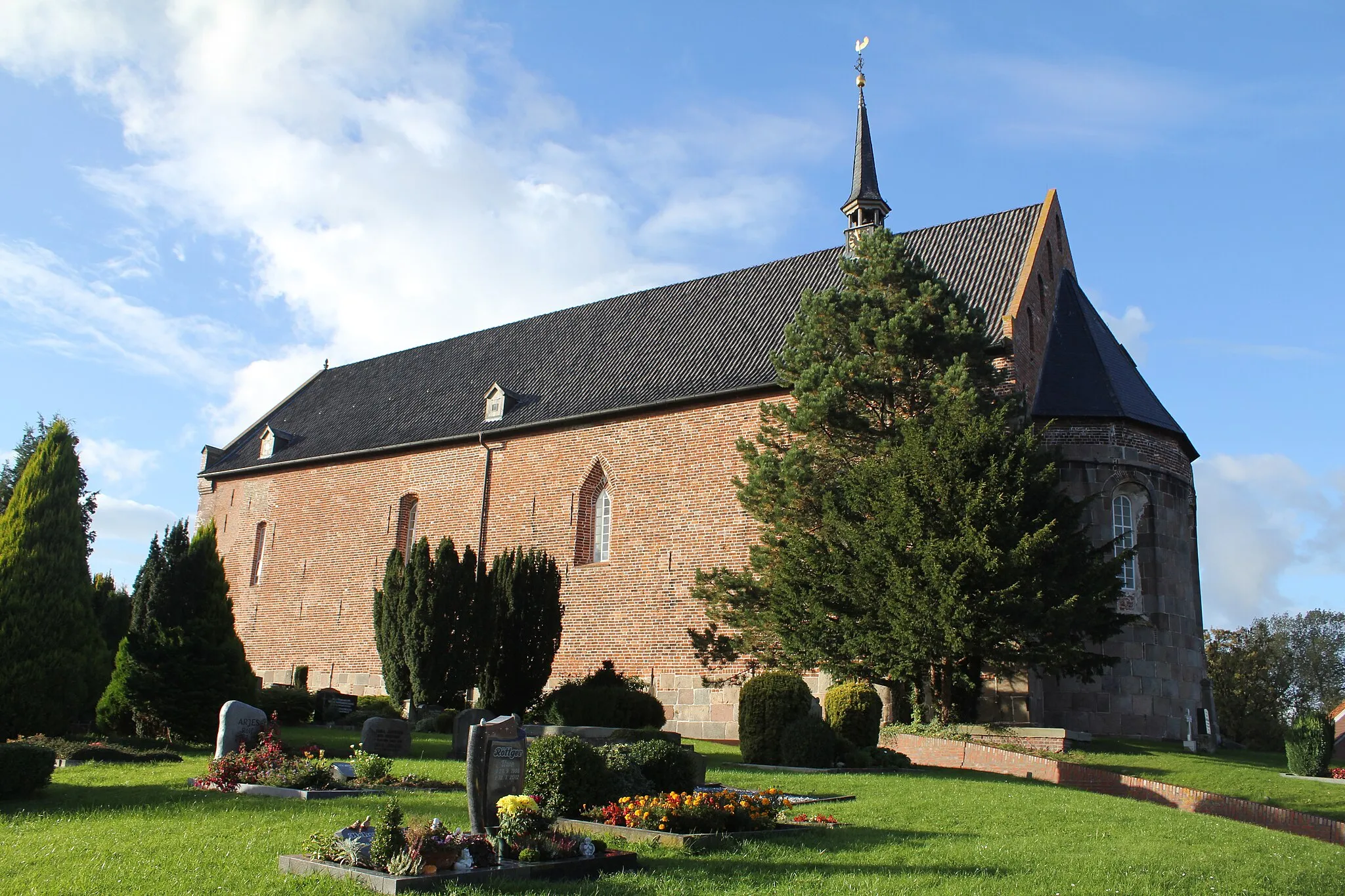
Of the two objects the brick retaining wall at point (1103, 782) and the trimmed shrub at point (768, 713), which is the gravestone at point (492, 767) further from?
the brick retaining wall at point (1103, 782)

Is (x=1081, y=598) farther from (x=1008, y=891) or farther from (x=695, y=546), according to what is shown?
(x=1008, y=891)

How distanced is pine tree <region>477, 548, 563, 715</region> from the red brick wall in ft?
13.9

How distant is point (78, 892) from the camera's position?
6352mm

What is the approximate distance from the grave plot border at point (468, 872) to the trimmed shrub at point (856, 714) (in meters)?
9.15

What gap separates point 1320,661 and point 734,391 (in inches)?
2142

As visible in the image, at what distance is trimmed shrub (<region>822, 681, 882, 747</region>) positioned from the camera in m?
16.2

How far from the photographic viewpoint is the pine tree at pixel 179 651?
49.2ft

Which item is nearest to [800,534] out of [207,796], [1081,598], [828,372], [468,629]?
[828,372]

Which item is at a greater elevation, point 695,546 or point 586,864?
point 695,546

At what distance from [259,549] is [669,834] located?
27890 mm

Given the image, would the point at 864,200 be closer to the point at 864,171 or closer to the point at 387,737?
the point at 864,171

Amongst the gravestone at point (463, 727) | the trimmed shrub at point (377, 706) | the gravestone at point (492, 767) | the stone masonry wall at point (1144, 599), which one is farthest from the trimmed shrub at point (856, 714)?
the trimmed shrub at point (377, 706)

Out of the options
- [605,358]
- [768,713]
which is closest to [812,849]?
→ [768,713]

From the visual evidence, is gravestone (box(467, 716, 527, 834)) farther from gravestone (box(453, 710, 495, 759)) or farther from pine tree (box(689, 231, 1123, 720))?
pine tree (box(689, 231, 1123, 720))
